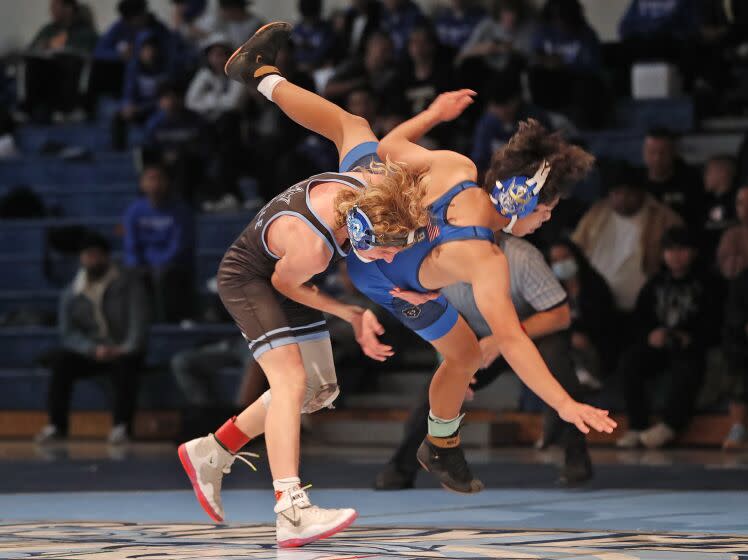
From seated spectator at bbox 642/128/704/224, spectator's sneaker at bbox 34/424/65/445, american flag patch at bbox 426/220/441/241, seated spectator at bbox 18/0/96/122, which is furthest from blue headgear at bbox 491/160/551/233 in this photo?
seated spectator at bbox 18/0/96/122

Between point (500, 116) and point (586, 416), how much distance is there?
5.92m

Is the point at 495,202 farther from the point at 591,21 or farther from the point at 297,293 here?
the point at 591,21

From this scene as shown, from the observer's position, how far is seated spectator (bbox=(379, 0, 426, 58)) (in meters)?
11.5

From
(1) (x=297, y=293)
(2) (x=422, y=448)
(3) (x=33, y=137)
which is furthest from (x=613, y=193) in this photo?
(3) (x=33, y=137)

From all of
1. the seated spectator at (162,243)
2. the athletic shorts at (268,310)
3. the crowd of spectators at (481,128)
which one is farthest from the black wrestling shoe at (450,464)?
the seated spectator at (162,243)

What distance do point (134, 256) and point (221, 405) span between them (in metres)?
2.24

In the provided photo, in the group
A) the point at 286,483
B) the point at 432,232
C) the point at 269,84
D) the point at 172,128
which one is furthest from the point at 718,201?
the point at 286,483

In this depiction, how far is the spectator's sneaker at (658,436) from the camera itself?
26.6 ft

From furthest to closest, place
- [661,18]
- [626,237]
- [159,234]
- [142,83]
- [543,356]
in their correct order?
1. [142,83]
2. [661,18]
3. [159,234]
4. [626,237]
5. [543,356]

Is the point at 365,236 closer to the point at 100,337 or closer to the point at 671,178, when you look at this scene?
the point at 671,178

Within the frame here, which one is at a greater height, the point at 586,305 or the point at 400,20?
the point at 400,20

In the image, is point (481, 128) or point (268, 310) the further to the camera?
point (481, 128)

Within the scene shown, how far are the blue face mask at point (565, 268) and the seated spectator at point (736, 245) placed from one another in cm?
85

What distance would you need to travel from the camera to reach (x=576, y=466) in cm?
595
